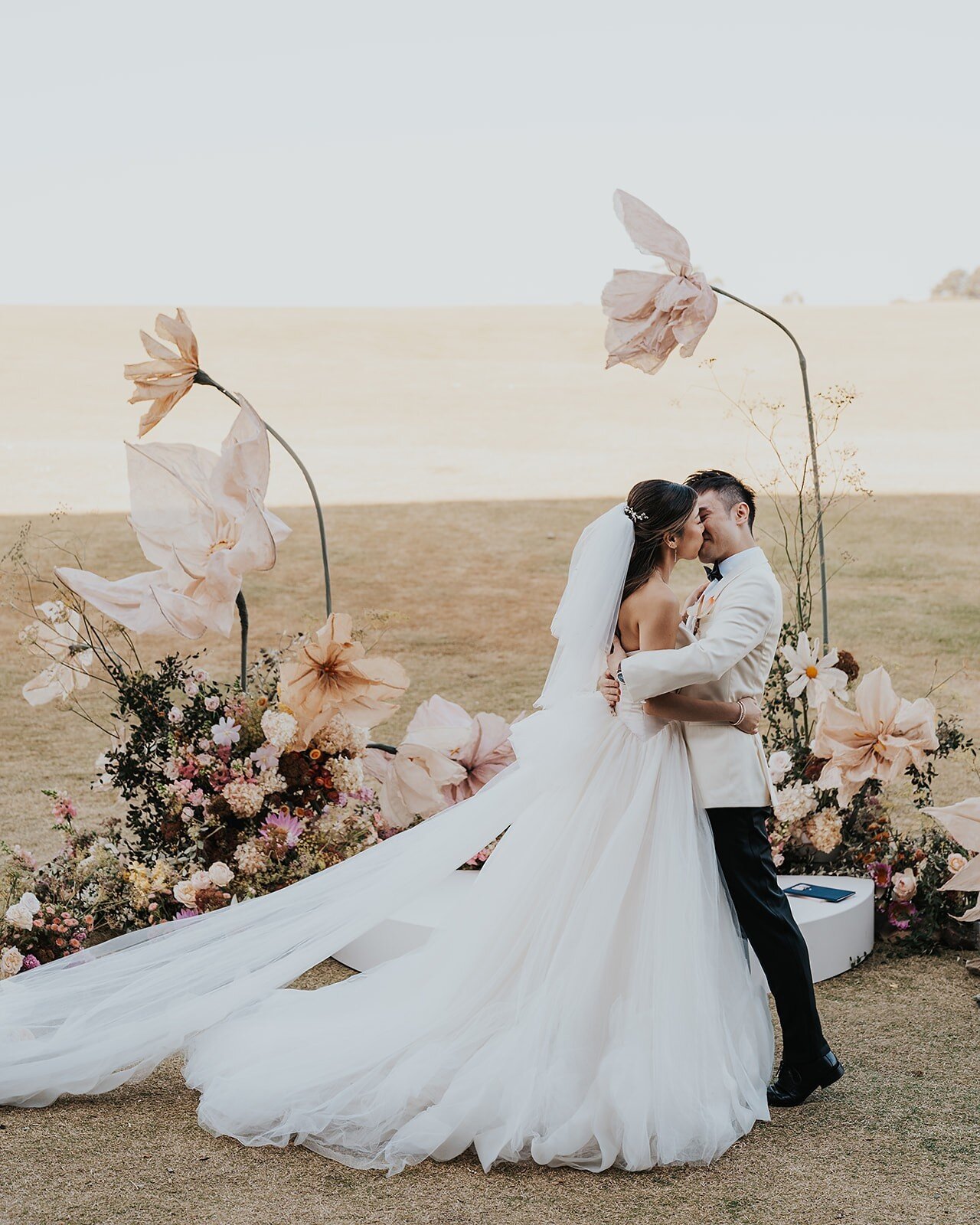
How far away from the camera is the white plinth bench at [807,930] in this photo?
16.0 feet

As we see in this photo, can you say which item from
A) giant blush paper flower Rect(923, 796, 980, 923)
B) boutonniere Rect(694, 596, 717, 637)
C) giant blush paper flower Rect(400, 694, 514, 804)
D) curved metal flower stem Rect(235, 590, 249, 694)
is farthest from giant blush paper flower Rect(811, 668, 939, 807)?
curved metal flower stem Rect(235, 590, 249, 694)

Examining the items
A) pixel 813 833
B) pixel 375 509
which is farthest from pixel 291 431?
pixel 813 833

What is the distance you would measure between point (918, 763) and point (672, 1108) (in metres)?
2.27

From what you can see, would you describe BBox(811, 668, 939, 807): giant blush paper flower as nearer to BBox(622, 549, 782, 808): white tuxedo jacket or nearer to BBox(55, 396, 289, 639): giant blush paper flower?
BBox(622, 549, 782, 808): white tuxedo jacket

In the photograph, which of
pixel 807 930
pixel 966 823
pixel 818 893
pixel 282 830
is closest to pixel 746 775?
pixel 966 823

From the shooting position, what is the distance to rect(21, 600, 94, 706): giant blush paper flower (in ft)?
17.1

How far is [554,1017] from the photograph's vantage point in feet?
11.9

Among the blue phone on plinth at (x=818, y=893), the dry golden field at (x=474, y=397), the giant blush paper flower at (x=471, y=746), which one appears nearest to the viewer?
the blue phone on plinth at (x=818, y=893)

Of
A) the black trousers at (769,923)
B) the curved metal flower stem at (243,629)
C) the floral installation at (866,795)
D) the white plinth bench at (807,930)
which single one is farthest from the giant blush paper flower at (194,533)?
the floral installation at (866,795)

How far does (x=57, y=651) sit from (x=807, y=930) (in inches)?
116

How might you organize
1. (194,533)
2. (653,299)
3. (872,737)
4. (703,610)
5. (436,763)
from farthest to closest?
(436,763), (872,737), (194,533), (653,299), (703,610)

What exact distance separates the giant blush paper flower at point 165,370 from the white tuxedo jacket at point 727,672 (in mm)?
2214

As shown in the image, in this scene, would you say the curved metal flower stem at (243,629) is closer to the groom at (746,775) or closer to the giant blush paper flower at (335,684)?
the giant blush paper flower at (335,684)

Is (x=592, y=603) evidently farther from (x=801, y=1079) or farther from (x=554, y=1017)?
(x=801, y=1079)
